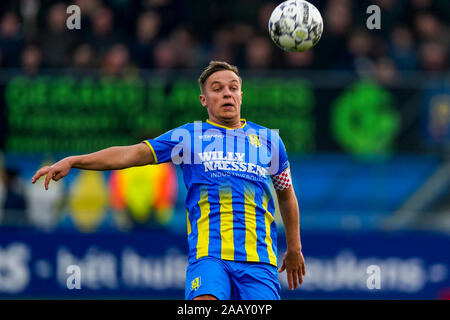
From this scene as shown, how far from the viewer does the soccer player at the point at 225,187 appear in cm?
644

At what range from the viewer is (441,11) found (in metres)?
16.3

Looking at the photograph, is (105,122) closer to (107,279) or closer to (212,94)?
(107,279)

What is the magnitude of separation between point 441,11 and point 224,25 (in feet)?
13.6

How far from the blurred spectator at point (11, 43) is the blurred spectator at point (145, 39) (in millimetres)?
1834

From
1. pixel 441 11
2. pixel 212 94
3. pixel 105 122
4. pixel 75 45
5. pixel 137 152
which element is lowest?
pixel 137 152

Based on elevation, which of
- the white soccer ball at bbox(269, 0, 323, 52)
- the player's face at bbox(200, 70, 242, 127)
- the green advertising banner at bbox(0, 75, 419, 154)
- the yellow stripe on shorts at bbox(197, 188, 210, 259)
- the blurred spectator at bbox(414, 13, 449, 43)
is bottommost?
the yellow stripe on shorts at bbox(197, 188, 210, 259)

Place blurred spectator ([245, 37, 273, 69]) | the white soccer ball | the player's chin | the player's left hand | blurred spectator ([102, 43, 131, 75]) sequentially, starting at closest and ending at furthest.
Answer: the player's chin
the player's left hand
the white soccer ball
blurred spectator ([102, 43, 131, 75])
blurred spectator ([245, 37, 273, 69])

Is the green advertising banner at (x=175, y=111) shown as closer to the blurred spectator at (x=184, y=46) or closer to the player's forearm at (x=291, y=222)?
the blurred spectator at (x=184, y=46)

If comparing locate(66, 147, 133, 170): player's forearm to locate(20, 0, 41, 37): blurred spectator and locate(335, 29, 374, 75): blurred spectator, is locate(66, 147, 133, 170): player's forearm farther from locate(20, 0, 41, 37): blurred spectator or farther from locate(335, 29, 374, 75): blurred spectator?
locate(20, 0, 41, 37): blurred spectator

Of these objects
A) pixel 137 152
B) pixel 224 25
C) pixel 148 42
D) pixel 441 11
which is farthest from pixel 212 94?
pixel 441 11

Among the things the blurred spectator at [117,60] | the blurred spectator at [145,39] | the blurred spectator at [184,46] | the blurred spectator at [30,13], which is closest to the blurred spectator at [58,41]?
the blurred spectator at [30,13]

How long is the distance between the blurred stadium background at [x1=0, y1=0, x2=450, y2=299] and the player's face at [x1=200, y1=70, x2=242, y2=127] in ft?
18.1

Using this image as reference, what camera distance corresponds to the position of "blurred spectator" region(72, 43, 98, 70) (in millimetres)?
13852

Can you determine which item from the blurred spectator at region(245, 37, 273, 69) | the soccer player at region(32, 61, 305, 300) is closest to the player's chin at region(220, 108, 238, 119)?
the soccer player at region(32, 61, 305, 300)
